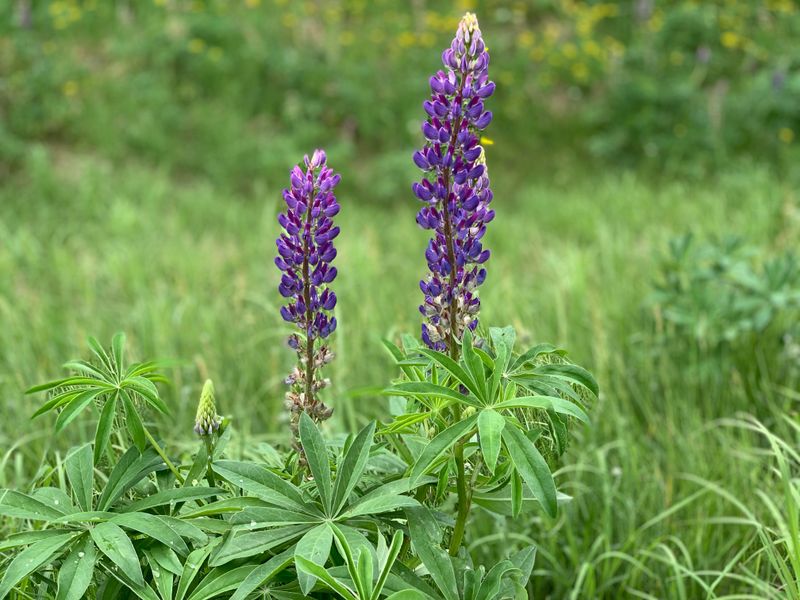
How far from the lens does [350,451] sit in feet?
4.38

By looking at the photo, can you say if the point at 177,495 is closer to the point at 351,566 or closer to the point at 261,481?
the point at 261,481

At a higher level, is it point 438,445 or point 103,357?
point 103,357

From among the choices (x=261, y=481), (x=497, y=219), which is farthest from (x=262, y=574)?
(x=497, y=219)

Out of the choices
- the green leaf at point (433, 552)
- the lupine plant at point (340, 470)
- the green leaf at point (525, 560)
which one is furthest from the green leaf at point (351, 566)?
the green leaf at point (525, 560)

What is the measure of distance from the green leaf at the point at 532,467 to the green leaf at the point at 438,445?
2.4 inches

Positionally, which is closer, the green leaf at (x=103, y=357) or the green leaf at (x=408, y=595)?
the green leaf at (x=408, y=595)

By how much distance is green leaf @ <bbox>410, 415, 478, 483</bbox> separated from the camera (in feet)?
4.04

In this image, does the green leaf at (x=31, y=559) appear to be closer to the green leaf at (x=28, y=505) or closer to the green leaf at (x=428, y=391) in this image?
the green leaf at (x=28, y=505)

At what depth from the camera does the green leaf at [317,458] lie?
1.31 metres

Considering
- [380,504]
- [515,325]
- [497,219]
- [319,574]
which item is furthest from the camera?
[497,219]

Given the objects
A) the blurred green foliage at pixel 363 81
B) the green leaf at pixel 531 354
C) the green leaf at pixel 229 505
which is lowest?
the green leaf at pixel 229 505

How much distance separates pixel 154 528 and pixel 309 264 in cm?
51

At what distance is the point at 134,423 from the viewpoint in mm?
1420

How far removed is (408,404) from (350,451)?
0.22m
